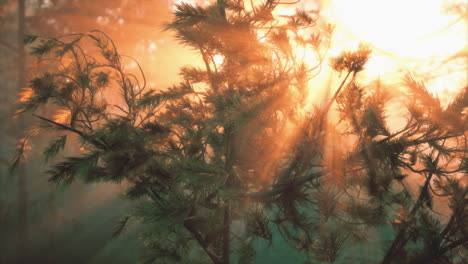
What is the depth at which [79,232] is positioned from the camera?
376 inches

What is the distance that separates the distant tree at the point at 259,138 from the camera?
130 centimetres

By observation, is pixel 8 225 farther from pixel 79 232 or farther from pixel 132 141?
pixel 132 141

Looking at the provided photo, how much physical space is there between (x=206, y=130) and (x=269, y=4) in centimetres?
84

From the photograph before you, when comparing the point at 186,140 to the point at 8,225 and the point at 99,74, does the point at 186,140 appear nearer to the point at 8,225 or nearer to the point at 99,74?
the point at 99,74

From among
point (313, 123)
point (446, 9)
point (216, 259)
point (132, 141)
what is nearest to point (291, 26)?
point (313, 123)

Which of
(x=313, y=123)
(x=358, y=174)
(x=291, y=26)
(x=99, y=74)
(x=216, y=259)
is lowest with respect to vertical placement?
(x=216, y=259)

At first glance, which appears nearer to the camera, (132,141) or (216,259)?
(132,141)

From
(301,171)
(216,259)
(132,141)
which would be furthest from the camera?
(216,259)

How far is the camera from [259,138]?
5.34 feet

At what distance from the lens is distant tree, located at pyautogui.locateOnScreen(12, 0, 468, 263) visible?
130cm

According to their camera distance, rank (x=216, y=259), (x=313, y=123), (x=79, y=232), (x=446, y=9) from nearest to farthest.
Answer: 1. (x=313, y=123)
2. (x=216, y=259)
3. (x=446, y=9)
4. (x=79, y=232)

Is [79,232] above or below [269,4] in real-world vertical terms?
below

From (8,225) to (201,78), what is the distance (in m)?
→ 10.5

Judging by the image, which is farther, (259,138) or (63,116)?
(259,138)
